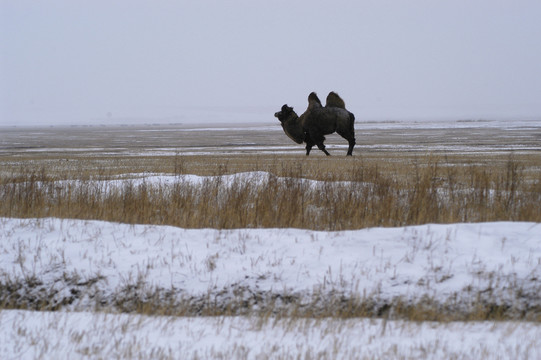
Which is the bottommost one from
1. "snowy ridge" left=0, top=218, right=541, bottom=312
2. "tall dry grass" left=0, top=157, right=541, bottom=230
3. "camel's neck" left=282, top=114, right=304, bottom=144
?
"snowy ridge" left=0, top=218, right=541, bottom=312

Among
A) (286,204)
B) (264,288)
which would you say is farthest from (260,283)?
(286,204)

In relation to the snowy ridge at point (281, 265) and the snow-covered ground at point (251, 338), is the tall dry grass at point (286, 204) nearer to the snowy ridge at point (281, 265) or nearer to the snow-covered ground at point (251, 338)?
the snowy ridge at point (281, 265)

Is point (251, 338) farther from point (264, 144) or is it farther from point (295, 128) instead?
point (264, 144)

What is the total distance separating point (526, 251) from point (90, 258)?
5350 millimetres

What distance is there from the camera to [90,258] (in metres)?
7.15

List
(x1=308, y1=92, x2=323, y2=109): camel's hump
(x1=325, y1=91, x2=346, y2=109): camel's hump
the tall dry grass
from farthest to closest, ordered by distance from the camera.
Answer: (x1=325, y1=91, x2=346, y2=109): camel's hump → (x1=308, y1=92, x2=323, y2=109): camel's hump → the tall dry grass

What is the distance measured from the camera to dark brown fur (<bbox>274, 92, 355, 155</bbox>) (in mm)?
23188

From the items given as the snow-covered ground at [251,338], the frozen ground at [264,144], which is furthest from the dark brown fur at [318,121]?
the snow-covered ground at [251,338]

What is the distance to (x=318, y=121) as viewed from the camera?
76.1 ft

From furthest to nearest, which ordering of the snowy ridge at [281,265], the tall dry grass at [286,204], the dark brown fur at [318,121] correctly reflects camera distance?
the dark brown fur at [318,121]
the tall dry grass at [286,204]
the snowy ridge at [281,265]

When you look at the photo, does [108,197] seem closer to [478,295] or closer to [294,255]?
[294,255]

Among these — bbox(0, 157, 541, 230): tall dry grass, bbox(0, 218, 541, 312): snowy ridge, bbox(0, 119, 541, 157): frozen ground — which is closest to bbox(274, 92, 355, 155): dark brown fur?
bbox(0, 119, 541, 157): frozen ground

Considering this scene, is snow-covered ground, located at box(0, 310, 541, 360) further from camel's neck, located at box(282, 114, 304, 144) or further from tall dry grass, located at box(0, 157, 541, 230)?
camel's neck, located at box(282, 114, 304, 144)

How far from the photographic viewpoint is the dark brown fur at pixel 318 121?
23.2 metres
